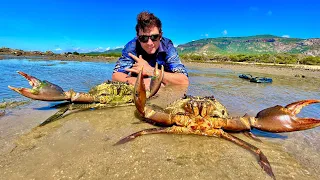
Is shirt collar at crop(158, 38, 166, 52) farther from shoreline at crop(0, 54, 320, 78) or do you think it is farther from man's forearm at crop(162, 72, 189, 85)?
shoreline at crop(0, 54, 320, 78)

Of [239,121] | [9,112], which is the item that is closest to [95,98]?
[9,112]

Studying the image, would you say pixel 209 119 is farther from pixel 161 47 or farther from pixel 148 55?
pixel 148 55

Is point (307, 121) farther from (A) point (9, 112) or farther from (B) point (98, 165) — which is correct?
(A) point (9, 112)

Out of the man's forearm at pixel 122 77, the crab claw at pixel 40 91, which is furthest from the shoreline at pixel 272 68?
the crab claw at pixel 40 91

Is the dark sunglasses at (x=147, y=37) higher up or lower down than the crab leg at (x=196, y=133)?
higher up

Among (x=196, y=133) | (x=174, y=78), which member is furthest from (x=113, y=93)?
(x=196, y=133)

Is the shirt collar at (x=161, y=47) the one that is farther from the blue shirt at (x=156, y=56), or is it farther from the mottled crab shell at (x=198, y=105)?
the mottled crab shell at (x=198, y=105)

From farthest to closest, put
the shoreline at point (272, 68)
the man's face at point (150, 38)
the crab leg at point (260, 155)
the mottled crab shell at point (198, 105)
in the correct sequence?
1. the shoreline at point (272, 68)
2. the man's face at point (150, 38)
3. the mottled crab shell at point (198, 105)
4. the crab leg at point (260, 155)

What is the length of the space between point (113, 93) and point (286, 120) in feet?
12.1

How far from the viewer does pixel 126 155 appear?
2.98m

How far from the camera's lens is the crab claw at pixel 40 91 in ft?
14.1

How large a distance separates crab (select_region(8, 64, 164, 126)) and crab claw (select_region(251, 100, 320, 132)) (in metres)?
1.80

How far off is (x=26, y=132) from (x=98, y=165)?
168 centimetres

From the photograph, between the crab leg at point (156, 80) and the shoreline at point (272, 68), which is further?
the shoreline at point (272, 68)
